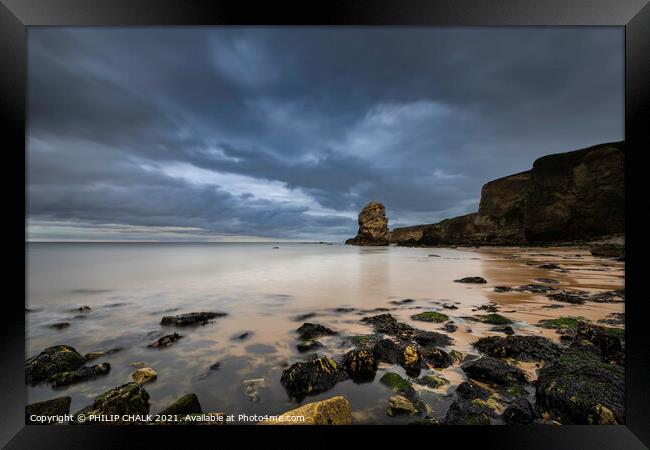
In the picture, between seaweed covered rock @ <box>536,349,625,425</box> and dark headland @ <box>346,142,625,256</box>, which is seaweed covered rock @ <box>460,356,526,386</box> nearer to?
seaweed covered rock @ <box>536,349,625,425</box>

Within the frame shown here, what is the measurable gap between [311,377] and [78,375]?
10.3ft

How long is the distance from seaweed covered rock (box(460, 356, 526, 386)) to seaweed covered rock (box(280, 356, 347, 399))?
5.07 feet

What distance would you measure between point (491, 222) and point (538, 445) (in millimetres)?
62642

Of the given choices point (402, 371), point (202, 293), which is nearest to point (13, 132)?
point (402, 371)

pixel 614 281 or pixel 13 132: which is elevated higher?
pixel 13 132

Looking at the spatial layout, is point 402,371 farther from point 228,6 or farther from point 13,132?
point 13,132

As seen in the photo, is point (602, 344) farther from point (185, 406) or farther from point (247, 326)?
point (247, 326)

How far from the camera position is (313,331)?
13.7 feet

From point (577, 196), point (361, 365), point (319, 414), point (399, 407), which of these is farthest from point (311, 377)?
point (577, 196)

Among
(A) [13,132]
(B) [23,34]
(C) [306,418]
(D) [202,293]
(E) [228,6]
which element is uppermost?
(E) [228,6]

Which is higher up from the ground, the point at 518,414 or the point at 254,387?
the point at 518,414

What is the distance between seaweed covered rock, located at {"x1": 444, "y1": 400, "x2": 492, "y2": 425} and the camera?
6.98 feet

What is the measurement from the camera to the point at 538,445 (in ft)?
5.56

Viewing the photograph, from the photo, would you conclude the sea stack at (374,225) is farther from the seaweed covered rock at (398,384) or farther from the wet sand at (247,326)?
the seaweed covered rock at (398,384)
